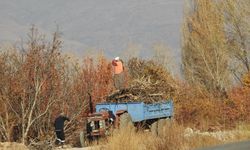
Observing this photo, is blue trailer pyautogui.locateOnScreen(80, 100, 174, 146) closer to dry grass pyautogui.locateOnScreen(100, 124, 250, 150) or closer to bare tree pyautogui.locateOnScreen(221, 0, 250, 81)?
dry grass pyautogui.locateOnScreen(100, 124, 250, 150)

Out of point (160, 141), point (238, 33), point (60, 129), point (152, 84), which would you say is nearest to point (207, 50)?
point (238, 33)

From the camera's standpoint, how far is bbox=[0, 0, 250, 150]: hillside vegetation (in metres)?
22.2

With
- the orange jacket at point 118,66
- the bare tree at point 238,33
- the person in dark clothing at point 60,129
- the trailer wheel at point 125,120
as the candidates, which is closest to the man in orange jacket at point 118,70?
the orange jacket at point 118,66

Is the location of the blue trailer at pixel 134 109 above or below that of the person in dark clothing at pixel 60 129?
above

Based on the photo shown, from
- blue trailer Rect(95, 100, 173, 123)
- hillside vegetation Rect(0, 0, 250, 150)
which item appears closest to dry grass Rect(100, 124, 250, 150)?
hillside vegetation Rect(0, 0, 250, 150)

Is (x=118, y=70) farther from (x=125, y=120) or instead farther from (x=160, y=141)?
(x=160, y=141)

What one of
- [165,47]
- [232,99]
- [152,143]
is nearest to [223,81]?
[232,99]

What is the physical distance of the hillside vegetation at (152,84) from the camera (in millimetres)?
22198

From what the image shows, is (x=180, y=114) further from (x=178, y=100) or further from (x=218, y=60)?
(x=218, y=60)

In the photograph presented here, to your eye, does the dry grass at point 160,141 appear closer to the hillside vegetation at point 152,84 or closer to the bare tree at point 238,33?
the hillside vegetation at point 152,84

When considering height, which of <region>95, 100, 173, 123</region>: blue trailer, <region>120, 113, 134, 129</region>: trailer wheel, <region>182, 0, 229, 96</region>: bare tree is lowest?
<region>120, 113, 134, 129</region>: trailer wheel

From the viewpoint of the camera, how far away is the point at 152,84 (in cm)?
2506

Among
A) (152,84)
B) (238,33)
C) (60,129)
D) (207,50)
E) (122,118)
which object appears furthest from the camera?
(238,33)

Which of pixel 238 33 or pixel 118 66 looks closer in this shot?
pixel 118 66
